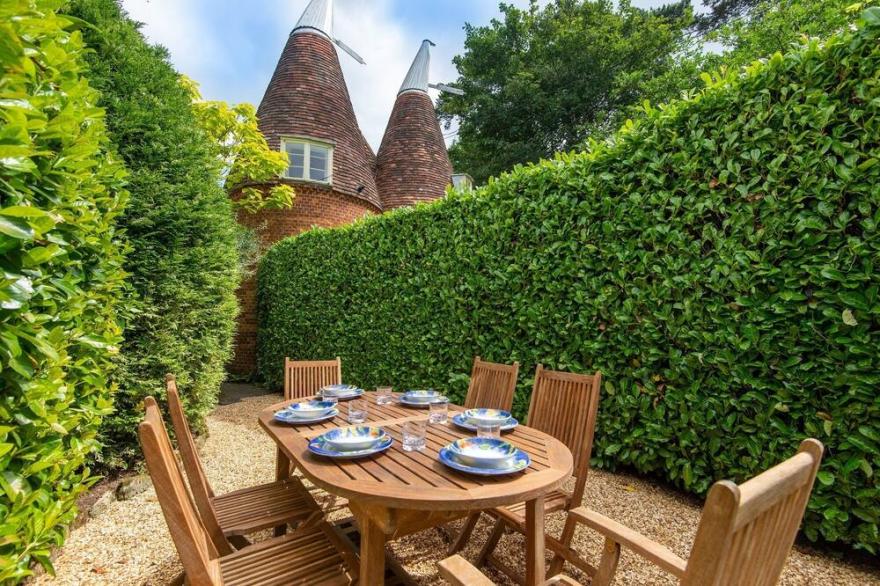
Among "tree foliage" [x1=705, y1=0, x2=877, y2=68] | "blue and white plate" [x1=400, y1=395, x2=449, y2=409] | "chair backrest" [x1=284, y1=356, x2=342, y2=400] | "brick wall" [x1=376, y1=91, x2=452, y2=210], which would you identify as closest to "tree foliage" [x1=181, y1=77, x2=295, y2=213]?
"brick wall" [x1=376, y1=91, x2=452, y2=210]

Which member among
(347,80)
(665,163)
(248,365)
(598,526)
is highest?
(347,80)

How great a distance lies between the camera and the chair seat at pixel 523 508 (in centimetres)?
219

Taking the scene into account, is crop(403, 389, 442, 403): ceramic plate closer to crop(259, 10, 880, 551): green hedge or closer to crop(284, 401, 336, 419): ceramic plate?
crop(284, 401, 336, 419): ceramic plate

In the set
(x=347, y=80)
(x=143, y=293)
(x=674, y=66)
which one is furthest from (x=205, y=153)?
(x=674, y=66)

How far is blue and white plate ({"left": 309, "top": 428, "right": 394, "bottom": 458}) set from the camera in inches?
74.9

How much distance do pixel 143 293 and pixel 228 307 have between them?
1.24m

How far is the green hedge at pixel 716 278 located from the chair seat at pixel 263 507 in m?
2.67

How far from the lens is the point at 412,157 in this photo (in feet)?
50.2

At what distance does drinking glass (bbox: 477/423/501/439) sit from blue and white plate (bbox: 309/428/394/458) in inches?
21.3

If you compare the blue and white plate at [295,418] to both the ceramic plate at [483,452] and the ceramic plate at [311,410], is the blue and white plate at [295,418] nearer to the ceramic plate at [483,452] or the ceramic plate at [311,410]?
the ceramic plate at [311,410]

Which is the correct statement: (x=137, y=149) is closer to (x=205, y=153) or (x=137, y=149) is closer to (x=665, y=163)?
(x=205, y=153)

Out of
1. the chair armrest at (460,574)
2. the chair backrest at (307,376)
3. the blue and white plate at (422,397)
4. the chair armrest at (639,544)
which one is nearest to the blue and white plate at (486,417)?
the blue and white plate at (422,397)

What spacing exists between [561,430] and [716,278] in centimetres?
174

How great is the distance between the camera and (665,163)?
337cm
